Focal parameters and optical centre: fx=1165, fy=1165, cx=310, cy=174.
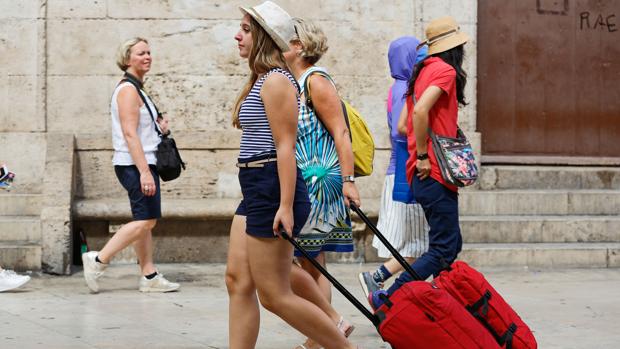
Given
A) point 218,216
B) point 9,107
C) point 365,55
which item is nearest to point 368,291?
point 218,216

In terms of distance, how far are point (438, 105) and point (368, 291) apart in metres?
1.15

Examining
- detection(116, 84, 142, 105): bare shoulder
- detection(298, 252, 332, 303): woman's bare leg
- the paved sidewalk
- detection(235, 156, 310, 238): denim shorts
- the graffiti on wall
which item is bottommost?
the paved sidewalk

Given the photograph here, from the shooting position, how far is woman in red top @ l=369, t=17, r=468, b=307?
614cm

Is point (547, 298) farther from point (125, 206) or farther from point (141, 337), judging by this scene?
point (125, 206)

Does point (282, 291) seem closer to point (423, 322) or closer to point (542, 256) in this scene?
point (423, 322)

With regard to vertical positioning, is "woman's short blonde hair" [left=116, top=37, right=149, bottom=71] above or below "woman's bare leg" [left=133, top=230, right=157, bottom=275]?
above

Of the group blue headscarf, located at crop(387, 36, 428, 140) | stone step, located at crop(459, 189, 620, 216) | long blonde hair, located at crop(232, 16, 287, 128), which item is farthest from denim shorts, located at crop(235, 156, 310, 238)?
stone step, located at crop(459, 189, 620, 216)

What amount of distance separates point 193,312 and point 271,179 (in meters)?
2.50

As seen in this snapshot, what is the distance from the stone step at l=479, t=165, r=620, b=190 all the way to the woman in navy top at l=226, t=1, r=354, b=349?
17.9ft

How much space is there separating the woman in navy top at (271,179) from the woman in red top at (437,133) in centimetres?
127

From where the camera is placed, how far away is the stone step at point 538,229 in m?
9.55

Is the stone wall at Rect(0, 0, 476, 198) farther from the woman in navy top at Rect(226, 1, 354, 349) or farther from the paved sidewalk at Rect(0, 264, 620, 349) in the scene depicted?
the woman in navy top at Rect(226, 1, 354, 349)

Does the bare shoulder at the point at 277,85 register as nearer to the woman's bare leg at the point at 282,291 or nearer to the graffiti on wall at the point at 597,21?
the woman's bare leg at the point at 282,291

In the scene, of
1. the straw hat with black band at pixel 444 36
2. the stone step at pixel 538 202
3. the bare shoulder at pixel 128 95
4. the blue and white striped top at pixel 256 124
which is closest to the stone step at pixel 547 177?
the stone step at pixel 538 202
